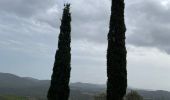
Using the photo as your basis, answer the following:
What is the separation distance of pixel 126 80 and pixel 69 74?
7589 mm

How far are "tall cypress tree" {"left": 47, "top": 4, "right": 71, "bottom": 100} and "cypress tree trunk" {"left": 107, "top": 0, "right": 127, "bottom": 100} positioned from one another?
600 cm

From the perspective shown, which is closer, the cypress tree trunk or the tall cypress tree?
the cypress tree trunk

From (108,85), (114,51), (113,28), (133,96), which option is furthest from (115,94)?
(133,96)

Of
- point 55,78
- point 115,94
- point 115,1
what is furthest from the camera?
point 55,78

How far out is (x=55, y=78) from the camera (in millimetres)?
35531

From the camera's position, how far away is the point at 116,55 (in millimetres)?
31328

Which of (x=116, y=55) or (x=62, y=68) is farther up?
(x=116, y=55)

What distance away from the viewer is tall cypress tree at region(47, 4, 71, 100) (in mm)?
35344

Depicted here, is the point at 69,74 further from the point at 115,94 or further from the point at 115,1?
the point at 115,1

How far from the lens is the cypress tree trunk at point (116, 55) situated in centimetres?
3086

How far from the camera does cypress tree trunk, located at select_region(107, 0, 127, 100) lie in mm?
30859

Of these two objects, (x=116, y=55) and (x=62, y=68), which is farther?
(x=62, y=68)

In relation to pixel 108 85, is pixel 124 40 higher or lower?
higher

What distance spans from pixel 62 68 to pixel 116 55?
23.8ft
